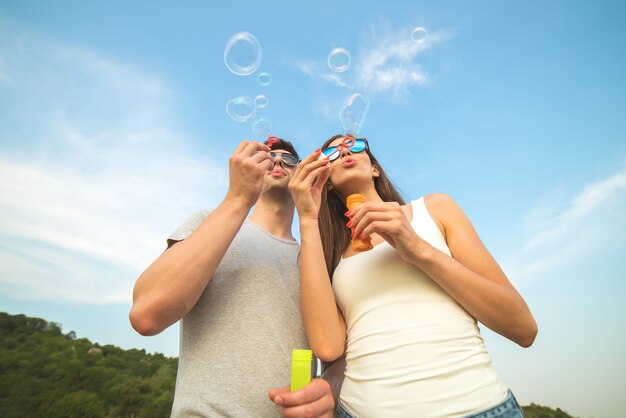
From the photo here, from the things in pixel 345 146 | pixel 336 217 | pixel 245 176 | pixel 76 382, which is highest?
pixel 76 382

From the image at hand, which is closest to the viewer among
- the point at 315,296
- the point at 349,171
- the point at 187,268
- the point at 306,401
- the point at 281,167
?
the point at 306,401

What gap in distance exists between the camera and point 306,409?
1.79 metres

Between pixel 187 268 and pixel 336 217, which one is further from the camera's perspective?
pixel 336 217

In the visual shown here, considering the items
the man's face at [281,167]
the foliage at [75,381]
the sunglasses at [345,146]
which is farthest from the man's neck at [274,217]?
the foliage at [75,381]

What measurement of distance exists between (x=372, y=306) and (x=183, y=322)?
4.16 ft

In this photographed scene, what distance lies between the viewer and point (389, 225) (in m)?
1.92

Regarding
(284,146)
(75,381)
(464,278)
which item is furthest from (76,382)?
(464,278)

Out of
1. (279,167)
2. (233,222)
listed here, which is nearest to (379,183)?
(279,167)

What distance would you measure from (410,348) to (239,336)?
104 centimetres

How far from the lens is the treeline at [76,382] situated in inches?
1470

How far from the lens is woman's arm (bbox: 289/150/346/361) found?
2.19 meters

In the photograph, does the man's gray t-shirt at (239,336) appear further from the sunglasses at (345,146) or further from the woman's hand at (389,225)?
the sunglasses at (345,146)

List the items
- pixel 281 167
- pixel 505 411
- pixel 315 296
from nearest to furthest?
pixel 505 411 → pixel 315 296 → pixel 281 167

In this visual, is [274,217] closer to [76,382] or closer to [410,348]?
[410,348]
